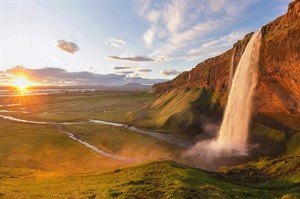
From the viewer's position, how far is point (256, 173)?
125 ft

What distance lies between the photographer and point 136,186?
92.7 ft

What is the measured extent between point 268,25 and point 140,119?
53.0 meters

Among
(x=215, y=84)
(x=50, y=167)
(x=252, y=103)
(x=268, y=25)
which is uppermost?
(x=268, y=25)

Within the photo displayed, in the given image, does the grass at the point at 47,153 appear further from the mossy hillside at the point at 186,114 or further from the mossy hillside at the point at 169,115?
the mossy hillside at the point at 186,114

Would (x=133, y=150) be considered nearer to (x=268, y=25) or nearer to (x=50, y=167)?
(x=50, y=167)

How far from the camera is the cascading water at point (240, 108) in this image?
58.9 meters


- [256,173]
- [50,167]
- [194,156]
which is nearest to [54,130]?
[50,167]

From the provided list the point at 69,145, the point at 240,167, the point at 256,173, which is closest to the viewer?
the point at 256,173

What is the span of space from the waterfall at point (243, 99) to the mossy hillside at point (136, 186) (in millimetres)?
29696

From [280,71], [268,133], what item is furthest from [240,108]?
[280,71]

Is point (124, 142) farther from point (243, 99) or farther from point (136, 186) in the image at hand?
point (136, 186)

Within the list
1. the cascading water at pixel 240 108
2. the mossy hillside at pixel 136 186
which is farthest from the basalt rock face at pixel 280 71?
the mossy hillside at pixel 136 186

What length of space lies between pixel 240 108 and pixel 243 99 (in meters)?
2.24

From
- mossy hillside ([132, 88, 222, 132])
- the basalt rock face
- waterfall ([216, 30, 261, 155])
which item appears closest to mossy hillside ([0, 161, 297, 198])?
waterfall ([216, 30, 261, 155])
